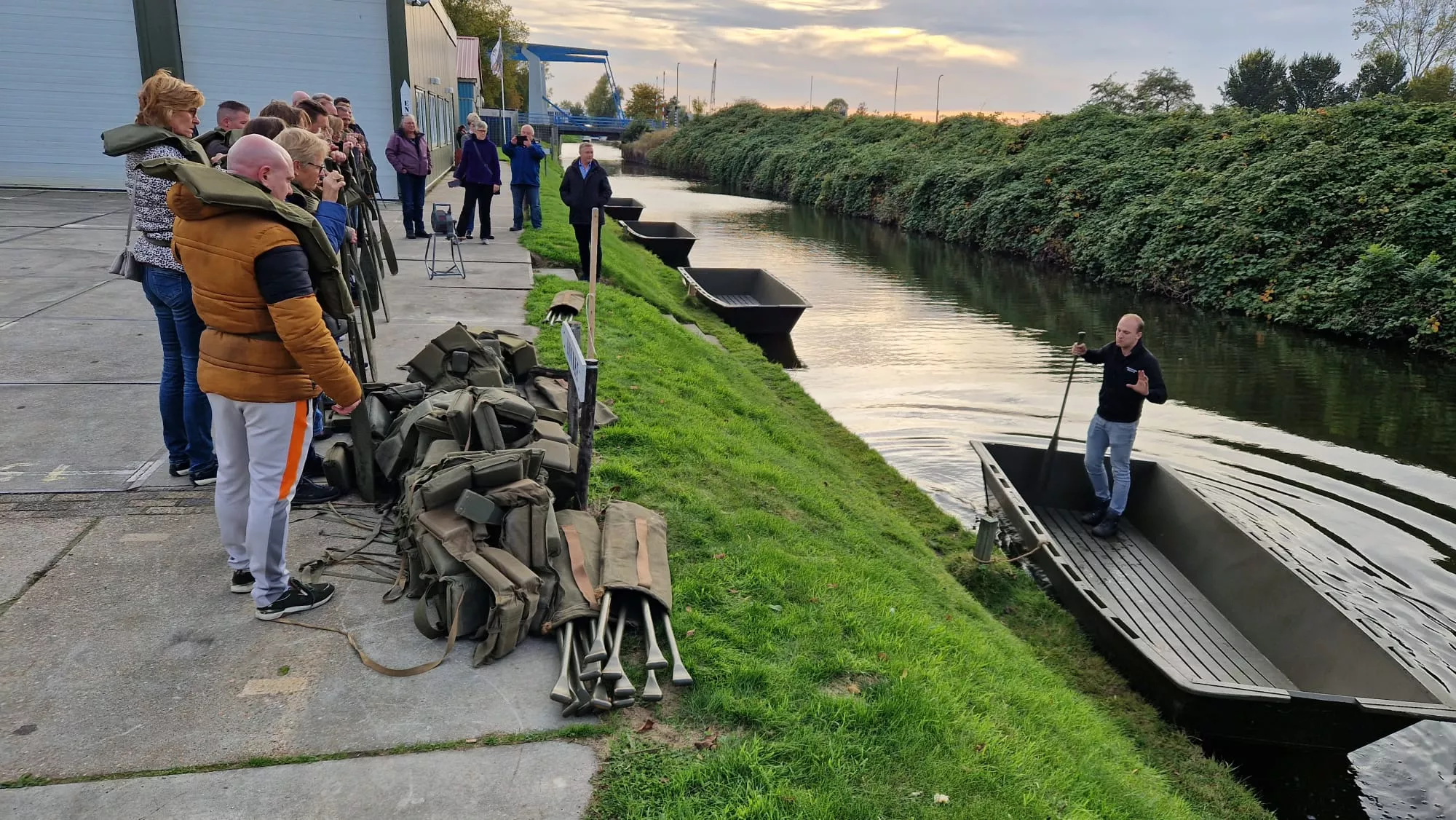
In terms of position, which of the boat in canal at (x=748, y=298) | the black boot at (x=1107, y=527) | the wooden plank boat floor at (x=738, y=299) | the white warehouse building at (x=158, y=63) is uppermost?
the white warehouse building at (x=158, y=63)

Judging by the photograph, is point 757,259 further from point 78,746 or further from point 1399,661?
point 78,746

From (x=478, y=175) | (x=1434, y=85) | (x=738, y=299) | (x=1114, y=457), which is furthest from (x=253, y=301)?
(x=1434, y=85)

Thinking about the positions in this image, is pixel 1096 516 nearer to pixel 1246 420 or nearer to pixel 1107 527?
pixel 1107 527

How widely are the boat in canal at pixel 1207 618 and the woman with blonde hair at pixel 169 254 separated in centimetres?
571

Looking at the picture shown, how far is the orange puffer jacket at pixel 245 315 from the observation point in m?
3.45

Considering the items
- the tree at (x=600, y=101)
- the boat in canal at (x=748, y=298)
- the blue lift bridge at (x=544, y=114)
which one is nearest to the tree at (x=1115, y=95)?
the boat in canal at (x=748, y=298)

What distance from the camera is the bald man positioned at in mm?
3459

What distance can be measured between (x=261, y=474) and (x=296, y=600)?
66 cm

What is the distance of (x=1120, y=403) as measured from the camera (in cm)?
776

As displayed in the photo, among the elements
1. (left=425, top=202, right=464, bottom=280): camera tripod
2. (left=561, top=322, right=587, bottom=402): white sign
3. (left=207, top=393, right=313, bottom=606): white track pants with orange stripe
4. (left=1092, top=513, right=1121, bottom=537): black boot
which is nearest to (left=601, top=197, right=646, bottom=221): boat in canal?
(left=425, top=202, right=464, bottom=280): camera tripod

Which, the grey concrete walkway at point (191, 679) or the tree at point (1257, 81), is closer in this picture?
the grey concrete walkway at point (191, 679)

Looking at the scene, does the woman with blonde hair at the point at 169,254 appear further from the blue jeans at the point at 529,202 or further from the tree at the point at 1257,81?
the tree at the point at 1257,81

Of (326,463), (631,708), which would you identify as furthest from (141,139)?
(631,708)

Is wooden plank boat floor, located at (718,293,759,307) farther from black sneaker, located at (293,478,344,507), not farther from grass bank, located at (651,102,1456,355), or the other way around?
black sneaker, located at (293,478,344,507)
